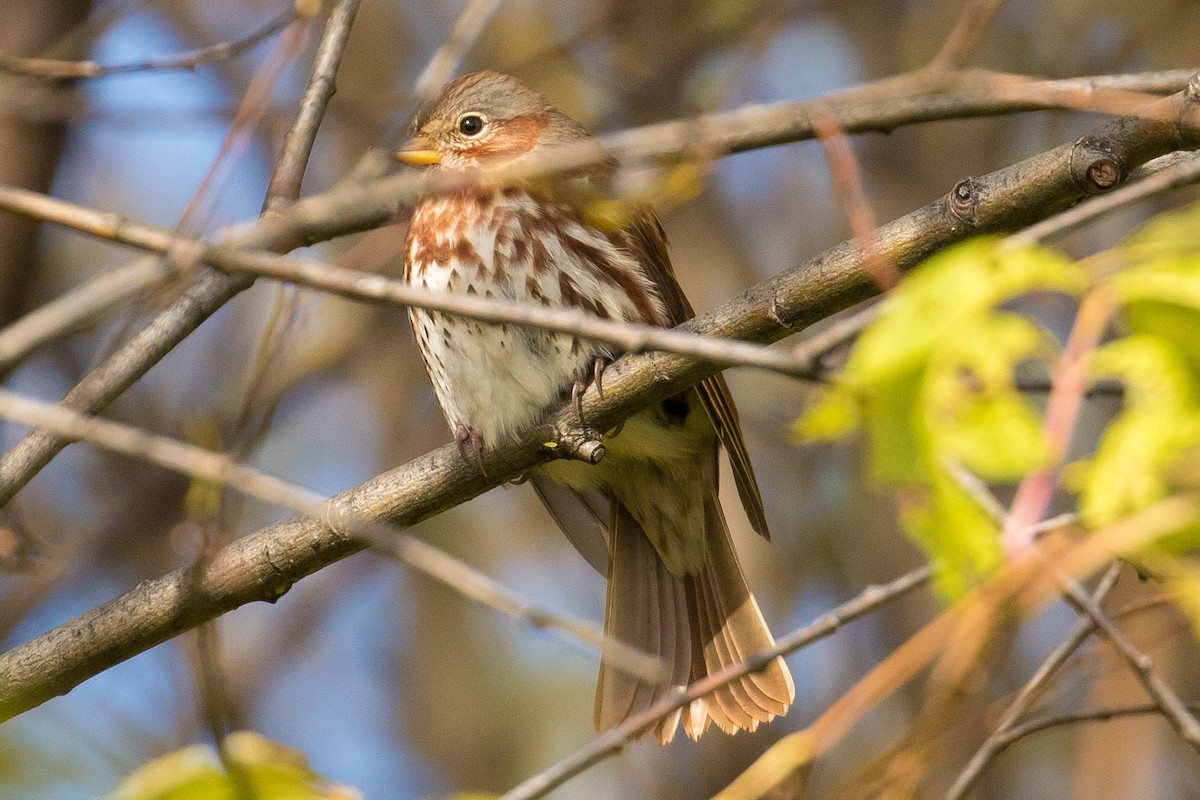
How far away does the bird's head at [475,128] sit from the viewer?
187 inches

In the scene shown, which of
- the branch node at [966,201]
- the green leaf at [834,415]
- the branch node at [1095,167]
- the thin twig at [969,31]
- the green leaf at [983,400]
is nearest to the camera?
the green leaf at [983,400]

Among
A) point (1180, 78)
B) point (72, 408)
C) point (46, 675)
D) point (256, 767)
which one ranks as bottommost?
point (256, 767)

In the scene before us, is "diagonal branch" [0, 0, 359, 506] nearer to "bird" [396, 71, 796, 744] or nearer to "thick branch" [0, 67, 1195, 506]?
"thick branch" [0, 67, 1195, 506]

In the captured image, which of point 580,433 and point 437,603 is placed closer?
point 580,433

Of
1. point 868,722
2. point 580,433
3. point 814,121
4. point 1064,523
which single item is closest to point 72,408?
point 580,433

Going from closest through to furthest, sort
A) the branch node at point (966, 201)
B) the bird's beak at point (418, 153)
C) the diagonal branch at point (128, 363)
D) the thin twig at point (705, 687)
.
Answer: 1. the thin twig at point (705, 687)
2. the branch node at point (966, 201)
3. the diagonal branch at point (128, 363)
4. the bird's beak at point (418, 153)

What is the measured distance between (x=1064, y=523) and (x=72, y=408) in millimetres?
2179

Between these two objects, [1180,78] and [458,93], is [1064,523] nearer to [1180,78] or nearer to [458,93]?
[1180,78]

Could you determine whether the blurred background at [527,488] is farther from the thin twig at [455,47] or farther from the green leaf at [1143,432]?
the green leaf at [1143,432]

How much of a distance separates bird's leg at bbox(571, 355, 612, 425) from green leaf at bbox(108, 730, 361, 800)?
1737mm

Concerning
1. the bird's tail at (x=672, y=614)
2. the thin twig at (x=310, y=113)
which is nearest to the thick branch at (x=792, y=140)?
the thin twig at (x=310, y=113)

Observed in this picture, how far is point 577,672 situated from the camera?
7.39m

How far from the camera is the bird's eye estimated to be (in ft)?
15.6

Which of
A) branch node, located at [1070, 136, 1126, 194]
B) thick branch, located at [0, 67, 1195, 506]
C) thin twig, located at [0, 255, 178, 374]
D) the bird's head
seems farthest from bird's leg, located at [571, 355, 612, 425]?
thin twig, located at [0, 255, 178, 374]
